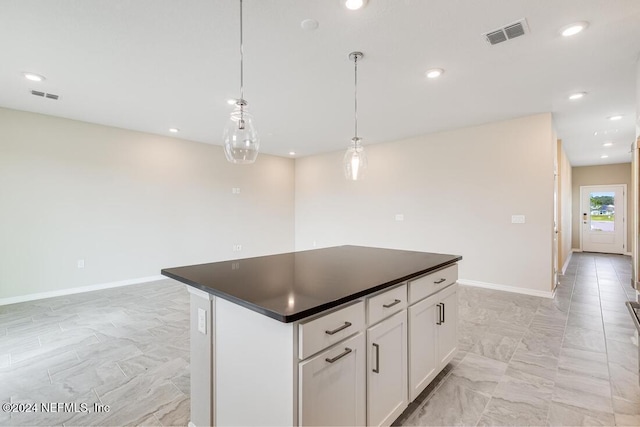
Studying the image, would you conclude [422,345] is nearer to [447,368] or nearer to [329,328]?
[447,368]

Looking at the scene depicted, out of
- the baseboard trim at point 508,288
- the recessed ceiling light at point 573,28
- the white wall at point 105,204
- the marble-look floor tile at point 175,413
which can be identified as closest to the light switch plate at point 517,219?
the baseboard trim at point 508,288

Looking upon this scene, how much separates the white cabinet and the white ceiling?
206cm

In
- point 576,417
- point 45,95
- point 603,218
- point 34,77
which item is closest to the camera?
point 576,417

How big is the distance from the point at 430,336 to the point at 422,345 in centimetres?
13

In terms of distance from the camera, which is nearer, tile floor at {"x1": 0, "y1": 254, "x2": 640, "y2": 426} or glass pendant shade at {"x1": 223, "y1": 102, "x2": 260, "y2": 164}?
tile floor at {"x1": 0, "y1": 254, "x2": 640, "y2": 426}

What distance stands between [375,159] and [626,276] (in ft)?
17.2

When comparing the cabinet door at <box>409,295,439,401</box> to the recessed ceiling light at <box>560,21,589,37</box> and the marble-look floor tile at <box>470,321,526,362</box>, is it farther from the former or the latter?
the recessed ceiling light at <box>560,21,589,37</box>

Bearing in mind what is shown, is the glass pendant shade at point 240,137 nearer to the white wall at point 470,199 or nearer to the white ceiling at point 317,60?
the white ceiling at point 317,60

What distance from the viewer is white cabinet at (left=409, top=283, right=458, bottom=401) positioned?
1.84 meters

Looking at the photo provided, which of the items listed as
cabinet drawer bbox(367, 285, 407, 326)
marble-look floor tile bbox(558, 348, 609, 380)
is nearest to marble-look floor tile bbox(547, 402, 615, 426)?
marble-look floor tile bbox(558, 348, 609, 380)

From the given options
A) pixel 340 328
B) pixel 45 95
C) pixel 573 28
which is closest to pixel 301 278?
pixel 340 328

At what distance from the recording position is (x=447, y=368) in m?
2.40

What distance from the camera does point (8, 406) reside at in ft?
6.40

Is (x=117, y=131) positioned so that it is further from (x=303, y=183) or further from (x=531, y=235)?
(x=531, y=235)
